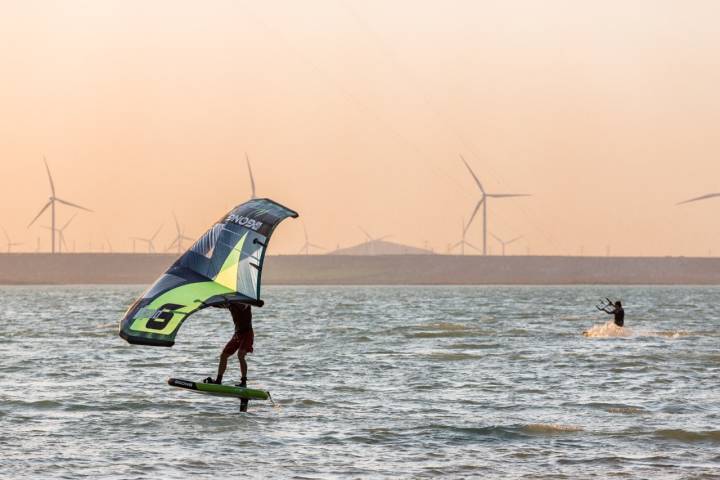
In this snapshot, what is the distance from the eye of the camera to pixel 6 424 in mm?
26984

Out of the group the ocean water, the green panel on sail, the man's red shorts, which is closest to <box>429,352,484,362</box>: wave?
the ocean water

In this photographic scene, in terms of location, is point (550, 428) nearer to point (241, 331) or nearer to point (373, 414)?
point (373, 414)

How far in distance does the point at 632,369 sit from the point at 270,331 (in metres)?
32.1

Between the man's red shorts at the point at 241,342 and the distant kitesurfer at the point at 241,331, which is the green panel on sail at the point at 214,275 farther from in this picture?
the man's red shorts at the point at 241,342

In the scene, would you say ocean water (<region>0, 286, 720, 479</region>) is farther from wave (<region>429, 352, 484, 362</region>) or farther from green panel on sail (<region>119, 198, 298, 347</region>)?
green panel on sail (<region>119, 198, 298, 347</region>)

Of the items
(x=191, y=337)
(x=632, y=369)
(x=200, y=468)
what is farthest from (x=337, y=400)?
(x=191, y=337)

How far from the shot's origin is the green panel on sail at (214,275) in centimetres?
2294

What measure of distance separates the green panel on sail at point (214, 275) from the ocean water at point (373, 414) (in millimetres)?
2362

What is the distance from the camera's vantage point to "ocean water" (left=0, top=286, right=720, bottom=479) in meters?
22.0

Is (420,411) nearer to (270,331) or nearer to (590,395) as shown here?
(590,395)

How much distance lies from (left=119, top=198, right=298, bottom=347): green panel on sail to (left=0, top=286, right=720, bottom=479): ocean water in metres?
2.36

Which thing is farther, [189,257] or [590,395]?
[590,395]

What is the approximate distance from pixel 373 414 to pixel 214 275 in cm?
626

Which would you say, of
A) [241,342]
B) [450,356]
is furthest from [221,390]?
[450,356]
